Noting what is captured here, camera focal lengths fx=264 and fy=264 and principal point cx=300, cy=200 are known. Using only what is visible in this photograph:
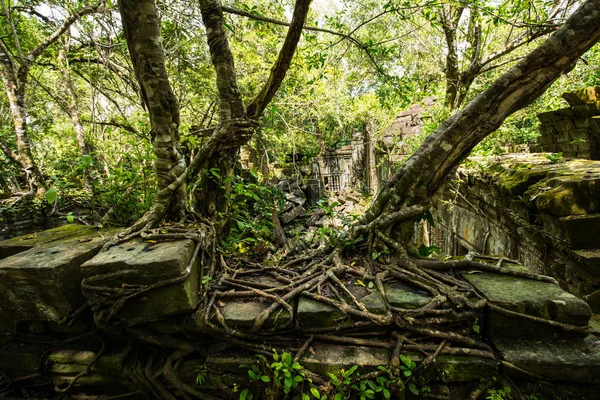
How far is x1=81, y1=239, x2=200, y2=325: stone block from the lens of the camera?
1685mm

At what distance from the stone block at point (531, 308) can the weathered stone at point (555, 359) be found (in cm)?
7

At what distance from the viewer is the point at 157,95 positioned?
2176mm

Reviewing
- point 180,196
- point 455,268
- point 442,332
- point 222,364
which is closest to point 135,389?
point 222,364

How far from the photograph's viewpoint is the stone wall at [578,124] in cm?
399

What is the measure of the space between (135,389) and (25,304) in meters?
0.98

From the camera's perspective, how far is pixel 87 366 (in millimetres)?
1949

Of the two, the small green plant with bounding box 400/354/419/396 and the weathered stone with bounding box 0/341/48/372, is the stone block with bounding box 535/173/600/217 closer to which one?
the small green plant with bounding box 400/354/419/396

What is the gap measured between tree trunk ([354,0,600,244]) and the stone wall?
3.08 m

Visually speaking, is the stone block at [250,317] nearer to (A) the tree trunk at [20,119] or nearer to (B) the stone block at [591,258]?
(B) the stone block at [591,258]

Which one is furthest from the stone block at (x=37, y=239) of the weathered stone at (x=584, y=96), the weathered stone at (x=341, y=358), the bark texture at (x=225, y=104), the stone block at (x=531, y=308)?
the weathered stone at (x=584, y=96)

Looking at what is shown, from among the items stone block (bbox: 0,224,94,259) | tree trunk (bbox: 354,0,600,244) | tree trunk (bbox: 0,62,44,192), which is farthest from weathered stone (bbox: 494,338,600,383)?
tree trunk (bbox: 0,62,44,192)

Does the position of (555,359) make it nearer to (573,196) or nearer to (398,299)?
(398,299)

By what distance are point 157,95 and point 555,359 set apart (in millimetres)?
3275

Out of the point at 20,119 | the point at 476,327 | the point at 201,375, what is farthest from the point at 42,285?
the point at 20,119
